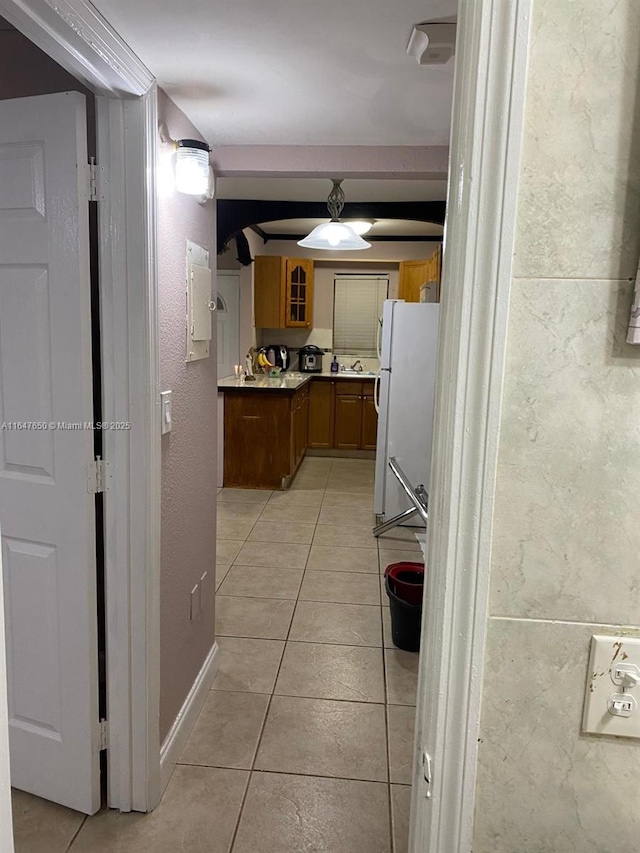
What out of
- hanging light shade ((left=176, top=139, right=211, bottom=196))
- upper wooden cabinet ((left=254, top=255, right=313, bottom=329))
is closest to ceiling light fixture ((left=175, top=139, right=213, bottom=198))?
hanging light shade ((left=176, top=139, right=211, bottom=196))

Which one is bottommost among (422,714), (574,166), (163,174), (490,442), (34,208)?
(422,714)

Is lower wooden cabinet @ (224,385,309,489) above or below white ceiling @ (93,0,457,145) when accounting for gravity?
below

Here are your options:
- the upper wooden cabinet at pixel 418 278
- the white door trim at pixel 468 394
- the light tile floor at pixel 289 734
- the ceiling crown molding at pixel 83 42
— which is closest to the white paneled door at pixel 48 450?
the ceiling crown molding at pixel 83 42

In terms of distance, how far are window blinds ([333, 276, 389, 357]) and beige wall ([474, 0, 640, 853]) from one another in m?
6.81

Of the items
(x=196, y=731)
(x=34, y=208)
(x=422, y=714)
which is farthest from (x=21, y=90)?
(x=196, y=731)

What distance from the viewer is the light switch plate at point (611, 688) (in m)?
0.68

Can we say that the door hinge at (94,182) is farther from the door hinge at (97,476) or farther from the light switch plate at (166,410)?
the door hinge at (97,476)

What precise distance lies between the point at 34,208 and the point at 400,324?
2987 mm

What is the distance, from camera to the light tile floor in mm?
1826

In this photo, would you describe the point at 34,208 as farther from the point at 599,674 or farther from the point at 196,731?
the point at 196,731

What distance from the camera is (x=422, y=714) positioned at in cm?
76

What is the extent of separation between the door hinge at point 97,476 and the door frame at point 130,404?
0.05ft

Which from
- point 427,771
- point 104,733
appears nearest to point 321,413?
point 104,733

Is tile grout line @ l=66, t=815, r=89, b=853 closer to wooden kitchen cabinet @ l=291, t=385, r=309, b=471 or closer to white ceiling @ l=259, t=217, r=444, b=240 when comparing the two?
wooden kitchen cabinet @ l=291, t=385, r=309, b=471
